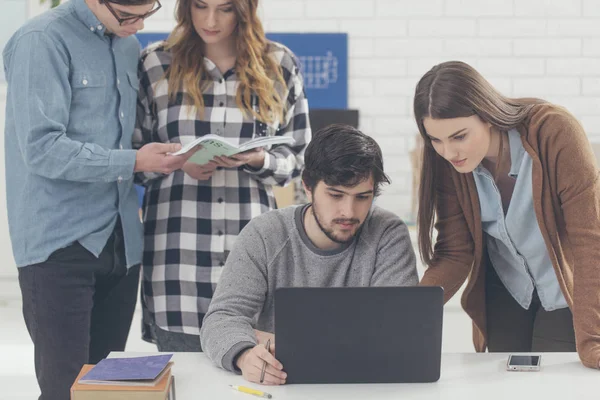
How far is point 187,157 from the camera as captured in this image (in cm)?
215

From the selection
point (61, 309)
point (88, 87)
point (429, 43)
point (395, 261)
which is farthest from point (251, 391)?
A: point (429, 43)

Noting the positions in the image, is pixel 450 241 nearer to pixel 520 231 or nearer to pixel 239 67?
pixel 520 231

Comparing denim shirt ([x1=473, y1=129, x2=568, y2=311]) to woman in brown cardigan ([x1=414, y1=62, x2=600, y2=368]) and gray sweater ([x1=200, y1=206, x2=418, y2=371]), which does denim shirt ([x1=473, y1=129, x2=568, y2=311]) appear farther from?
gray sweater ([x1=200, y1=206, x2=418, y2=371])

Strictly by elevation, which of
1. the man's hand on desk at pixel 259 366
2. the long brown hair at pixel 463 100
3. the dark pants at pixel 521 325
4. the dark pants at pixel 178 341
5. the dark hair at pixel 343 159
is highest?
the long brown hair at pixel 463 100

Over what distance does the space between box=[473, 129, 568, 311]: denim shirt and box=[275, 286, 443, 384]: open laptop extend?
454 millimetres

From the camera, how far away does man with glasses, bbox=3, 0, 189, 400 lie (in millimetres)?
2055

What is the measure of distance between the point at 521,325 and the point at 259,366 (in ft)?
2.56

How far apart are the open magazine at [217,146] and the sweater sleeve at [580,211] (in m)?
0.65

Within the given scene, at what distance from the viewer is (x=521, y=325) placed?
7.01 feet

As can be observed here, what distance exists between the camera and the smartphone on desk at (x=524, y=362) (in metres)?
1.75

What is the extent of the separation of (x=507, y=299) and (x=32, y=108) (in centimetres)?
124

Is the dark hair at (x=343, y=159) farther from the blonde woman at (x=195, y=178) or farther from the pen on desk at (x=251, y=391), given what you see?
the pen on desk at (x=251, y=391)

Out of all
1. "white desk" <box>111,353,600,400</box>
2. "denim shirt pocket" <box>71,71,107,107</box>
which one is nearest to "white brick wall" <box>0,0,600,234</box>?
"denim shirt pocket" <box>71,71,107,107</box>

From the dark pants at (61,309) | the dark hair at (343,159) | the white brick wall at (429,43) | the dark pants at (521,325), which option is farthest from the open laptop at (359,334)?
the white brick wall at (429,43)
